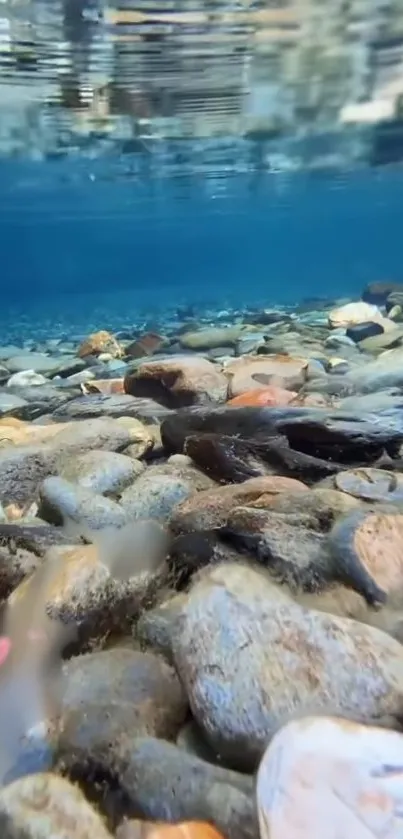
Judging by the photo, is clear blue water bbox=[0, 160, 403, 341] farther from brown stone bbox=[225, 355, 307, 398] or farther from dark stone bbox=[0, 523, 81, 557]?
dark stone bbox=[0, 523, 81, 557]

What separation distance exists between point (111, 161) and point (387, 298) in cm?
121

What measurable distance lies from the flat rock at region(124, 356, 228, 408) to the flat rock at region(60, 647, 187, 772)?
41.1 inches

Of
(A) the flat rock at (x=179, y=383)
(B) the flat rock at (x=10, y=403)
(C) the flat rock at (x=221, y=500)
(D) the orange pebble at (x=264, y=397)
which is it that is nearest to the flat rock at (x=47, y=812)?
(C) the flat rock at (x=221, y=500)

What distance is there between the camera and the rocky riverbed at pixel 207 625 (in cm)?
55

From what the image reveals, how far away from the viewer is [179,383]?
179 centimetres

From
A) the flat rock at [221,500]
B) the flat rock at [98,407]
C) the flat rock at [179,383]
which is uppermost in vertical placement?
the flat rock at [221,500]

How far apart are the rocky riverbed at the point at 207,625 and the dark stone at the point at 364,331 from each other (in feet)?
3.20

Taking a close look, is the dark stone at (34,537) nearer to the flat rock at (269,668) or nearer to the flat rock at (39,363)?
the flat rock at (269,668)

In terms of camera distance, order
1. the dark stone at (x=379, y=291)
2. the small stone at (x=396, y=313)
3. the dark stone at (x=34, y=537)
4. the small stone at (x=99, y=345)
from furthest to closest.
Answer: the dark stone at (x=379, y=291)
the small stone at (x=396, y=313)
the small stone at (x=99, y=345)
the dark stone at (x=34, y=537)

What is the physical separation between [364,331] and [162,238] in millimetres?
1194

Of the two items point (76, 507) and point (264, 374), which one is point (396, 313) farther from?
point (76, 507)

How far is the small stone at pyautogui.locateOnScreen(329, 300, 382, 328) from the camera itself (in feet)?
8.87

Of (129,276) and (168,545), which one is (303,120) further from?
(168,545)

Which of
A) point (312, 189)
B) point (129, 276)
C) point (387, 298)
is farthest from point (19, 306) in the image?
point (387, 298)
